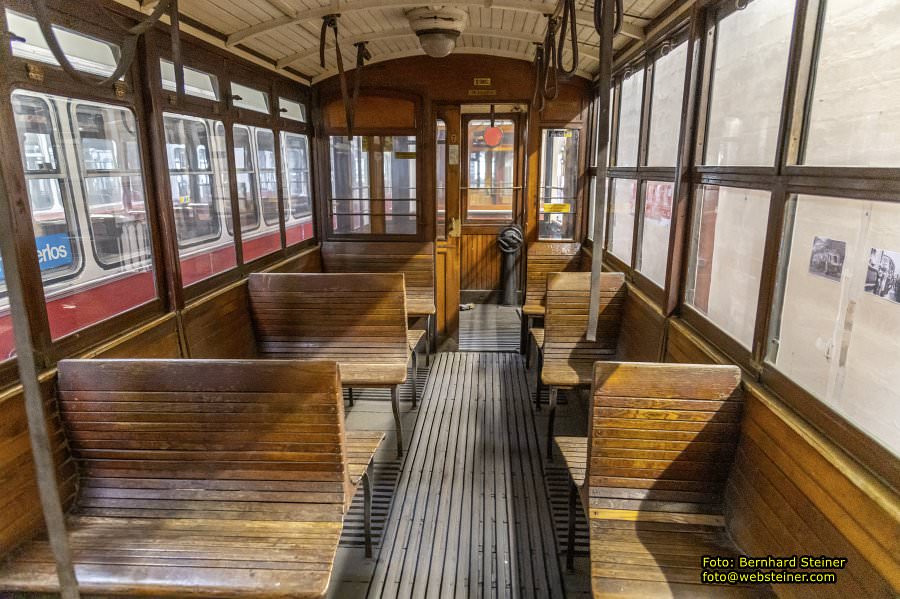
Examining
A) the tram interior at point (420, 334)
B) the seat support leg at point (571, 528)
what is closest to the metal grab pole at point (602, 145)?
the tram interior at point (420, 334)

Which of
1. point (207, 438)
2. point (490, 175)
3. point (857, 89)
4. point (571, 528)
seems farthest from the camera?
point (490, 175)

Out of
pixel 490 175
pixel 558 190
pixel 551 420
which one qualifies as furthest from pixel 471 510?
pixel 490 175

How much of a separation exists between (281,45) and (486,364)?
3288 mm

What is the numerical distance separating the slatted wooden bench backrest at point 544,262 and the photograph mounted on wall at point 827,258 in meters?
3.54

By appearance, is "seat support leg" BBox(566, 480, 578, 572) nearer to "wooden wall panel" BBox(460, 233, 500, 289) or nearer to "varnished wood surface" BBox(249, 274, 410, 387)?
"varnished wood surface" BBox(249, 274, 410, 387)

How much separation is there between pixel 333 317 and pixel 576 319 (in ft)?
5.70

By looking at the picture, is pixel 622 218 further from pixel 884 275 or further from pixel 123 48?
pixel 123 48

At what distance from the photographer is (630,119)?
4.45 meters

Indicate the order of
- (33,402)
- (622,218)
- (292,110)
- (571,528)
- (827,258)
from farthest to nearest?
(292,110), (622,218), (571,528), (827,258), (33,402)

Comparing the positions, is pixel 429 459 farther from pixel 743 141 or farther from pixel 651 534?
pixel 743 141

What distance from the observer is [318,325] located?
3.97 m

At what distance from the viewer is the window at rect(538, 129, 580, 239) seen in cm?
562

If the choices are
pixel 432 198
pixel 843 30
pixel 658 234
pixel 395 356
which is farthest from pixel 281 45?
pixel 843 30

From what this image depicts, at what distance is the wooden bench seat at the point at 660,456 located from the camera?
6.95 feet
